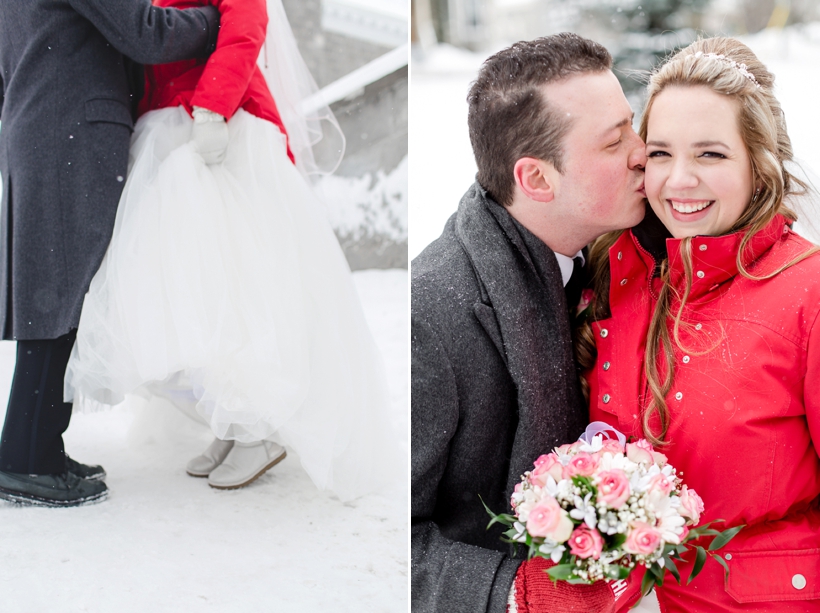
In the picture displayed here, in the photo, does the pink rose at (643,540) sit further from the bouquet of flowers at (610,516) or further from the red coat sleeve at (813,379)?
the red coat sleeve at (813,379)

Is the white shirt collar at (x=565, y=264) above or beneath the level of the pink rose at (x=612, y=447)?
above

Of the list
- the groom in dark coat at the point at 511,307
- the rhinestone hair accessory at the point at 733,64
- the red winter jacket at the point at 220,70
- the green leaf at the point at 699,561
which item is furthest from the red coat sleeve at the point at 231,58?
the green leaf at the point at 699,561

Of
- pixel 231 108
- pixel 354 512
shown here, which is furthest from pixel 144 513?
pixel 231 108

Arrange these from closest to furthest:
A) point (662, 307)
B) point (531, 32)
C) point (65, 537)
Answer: point (662, 307) → point (65, 537) → point (531, 32)

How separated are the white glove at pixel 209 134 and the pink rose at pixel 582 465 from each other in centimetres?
106

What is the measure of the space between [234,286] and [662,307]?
94cm

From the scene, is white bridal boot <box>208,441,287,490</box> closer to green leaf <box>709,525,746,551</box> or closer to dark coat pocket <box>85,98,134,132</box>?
dark coat pocket <box>85,98,134,132</box>

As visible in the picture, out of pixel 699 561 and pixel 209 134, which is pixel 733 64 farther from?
pixel 209 134

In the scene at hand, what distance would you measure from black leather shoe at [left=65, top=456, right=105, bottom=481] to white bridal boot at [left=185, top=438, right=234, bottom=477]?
0.67 ft

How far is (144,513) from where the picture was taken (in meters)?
1.47

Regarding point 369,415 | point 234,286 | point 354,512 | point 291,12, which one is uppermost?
point 291,12

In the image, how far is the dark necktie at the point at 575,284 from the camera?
4.95 ft

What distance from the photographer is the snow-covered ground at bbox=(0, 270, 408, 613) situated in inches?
52.1

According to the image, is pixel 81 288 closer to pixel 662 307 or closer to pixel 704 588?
pixel 662 307
